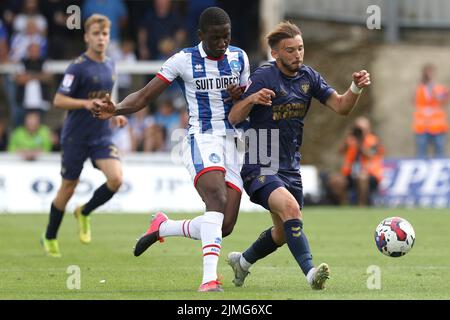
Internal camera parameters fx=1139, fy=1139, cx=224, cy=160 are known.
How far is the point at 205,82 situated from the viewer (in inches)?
384

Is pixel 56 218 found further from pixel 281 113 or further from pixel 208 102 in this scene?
pixel 281 113

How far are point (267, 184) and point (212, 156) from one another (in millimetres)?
519

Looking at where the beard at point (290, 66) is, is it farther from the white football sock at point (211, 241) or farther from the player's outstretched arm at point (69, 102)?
the player's outstretched arm at point (69, 102)

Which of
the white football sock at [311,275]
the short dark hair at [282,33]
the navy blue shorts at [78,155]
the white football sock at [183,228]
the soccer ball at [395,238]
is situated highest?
the short dark hair at [282,33]

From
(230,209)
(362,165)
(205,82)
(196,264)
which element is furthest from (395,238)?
(362,165)

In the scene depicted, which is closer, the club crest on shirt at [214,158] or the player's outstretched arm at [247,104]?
the player's outstretched arm at [247,104]

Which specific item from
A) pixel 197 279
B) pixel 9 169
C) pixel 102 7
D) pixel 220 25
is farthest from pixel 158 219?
pixel 102 7

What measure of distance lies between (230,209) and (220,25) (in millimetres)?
1561

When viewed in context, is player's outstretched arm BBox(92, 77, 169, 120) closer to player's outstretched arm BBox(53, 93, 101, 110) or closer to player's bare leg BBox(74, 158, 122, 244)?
player's outstretched arm BBox(53, 93, 101, 110)

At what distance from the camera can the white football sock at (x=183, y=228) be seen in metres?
9.72

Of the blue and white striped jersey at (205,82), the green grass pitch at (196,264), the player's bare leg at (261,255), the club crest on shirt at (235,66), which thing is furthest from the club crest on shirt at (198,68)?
the green grass pitch at (196,264)

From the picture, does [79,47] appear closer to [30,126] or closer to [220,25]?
[30,126]

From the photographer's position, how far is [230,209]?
972 cm

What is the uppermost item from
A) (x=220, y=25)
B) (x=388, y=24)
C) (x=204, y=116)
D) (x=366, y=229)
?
(x=388, y=24)
